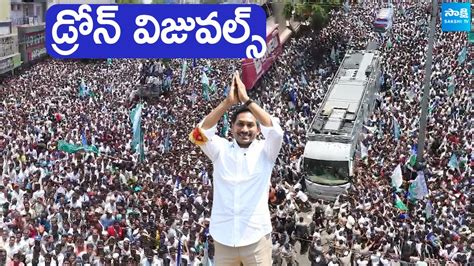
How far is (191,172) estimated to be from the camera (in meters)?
14.8

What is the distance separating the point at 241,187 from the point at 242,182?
2 centimetres

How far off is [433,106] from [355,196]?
26.2ft

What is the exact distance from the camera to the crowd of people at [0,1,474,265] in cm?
1034

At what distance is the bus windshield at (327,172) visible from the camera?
48.9ft

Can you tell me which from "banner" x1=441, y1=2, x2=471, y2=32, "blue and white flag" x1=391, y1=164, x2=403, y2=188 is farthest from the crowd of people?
"banner" x1=441, y1=2, x2=471, y2=32

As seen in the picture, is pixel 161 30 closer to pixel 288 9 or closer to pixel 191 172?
pixel 191 172

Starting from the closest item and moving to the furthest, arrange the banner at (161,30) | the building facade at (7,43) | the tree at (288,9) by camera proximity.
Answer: the banner at (161,30) < the building facade at (7,43) < the tree at (288,9)

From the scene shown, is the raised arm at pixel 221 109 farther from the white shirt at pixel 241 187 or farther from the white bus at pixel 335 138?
the white bus at pixel 335 138

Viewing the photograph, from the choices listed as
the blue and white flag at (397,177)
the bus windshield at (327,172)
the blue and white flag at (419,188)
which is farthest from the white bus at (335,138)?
the blue and white flag at (419,188)

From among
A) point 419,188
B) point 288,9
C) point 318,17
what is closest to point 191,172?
point 419,188

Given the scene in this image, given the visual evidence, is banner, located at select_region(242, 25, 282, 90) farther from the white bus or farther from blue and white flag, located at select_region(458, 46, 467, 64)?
blue and white flag, located at select_region(458, 46, 467, 64)

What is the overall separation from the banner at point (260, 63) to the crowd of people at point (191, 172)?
0.55m

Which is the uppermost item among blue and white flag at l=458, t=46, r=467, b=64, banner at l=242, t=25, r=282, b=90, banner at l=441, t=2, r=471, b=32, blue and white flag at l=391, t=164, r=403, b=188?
banner at l=441, t=2, r=471, b=32

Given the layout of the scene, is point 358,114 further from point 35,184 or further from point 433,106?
point 35,184
